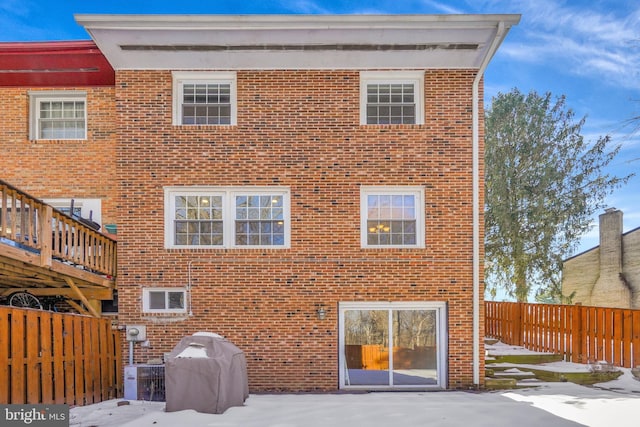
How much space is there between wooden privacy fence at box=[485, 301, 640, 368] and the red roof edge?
39.3 ft

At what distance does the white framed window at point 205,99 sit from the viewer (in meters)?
9.24

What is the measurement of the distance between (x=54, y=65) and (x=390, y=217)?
7.96 m

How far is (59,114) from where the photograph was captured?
10039mm

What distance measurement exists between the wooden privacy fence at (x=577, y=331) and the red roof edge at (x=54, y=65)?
472 inches

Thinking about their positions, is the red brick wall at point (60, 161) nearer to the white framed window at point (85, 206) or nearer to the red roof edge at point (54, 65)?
the white framed window at point (85, 206)

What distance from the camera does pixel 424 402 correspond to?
7.61 metres

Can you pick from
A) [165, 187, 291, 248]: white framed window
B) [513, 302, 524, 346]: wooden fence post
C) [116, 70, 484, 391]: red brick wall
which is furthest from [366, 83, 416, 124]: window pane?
[513, 302, 524, 346]: wooden fence post

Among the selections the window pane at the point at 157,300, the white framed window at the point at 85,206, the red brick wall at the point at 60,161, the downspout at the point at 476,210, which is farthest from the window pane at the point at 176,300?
the downspout at the point at 476,210

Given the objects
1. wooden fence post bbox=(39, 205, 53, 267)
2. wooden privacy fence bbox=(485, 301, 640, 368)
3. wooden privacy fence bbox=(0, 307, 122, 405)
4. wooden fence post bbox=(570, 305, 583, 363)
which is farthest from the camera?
wooden fence post bbox=(570, 305, 583, 363)

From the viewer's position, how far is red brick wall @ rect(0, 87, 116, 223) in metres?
9.73

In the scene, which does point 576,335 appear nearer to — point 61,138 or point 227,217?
point 227,217

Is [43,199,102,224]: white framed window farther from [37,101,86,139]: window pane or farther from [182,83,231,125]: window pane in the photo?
[182,83,231,125]: window pane


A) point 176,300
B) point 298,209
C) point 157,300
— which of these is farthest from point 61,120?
point 298,209

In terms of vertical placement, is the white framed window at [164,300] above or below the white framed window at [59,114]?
below
